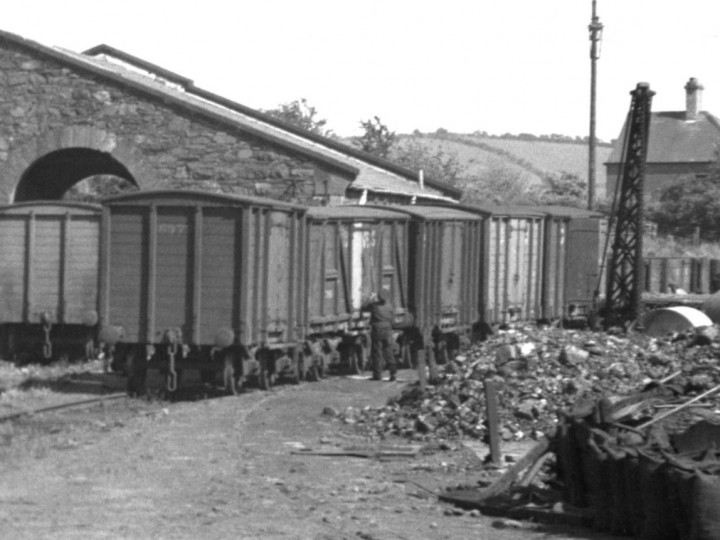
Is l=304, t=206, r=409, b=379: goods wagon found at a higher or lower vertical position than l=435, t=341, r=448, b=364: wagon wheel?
higher

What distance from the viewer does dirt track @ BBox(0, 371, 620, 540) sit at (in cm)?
1102

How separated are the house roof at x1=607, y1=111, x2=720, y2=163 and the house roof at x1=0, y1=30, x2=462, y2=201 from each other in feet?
147

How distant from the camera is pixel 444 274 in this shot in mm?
27094

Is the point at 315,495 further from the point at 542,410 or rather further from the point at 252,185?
the point at 252,185

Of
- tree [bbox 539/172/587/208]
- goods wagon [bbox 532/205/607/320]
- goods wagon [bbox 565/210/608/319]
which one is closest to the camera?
goods wagon [bbox 532/205/607/320]

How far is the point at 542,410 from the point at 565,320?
714 inches

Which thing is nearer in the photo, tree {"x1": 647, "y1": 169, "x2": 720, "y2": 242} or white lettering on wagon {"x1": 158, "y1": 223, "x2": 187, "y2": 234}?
white lettering on wagon {"x1": 158, "y1": 223, "x2": 187, "y2": 234}

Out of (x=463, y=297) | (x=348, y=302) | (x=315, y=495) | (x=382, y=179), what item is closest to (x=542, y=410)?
(x=315, y=495)

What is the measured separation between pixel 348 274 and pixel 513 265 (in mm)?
7197

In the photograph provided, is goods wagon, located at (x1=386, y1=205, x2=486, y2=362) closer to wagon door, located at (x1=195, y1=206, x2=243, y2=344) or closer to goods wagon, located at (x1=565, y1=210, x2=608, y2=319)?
goods wagon, located at (x1=565, y1=210, x2=608, y2=319)

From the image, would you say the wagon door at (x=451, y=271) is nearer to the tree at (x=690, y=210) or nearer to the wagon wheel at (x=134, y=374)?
the wagon wheel at (x=134, y=374)

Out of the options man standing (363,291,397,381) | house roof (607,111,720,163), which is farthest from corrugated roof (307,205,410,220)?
house roof (607,111,720,163)

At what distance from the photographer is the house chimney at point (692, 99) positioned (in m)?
90.8

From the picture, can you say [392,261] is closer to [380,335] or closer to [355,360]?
[355,360]
